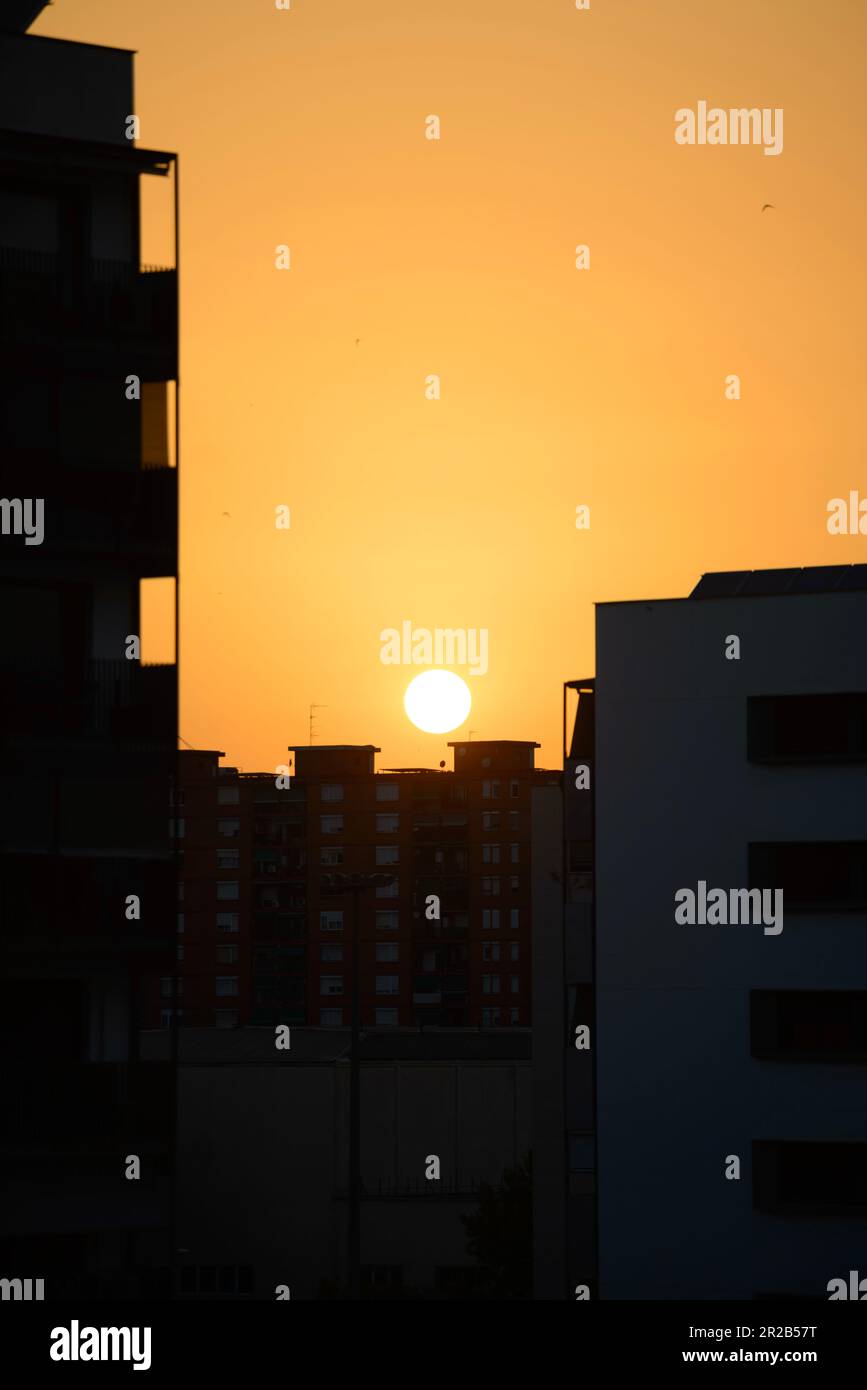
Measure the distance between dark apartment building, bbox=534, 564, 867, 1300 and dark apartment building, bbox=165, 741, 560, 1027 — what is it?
110 metres

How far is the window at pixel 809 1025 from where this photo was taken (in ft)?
93.2

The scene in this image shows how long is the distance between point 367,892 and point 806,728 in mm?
119880

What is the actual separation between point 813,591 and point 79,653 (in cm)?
1406

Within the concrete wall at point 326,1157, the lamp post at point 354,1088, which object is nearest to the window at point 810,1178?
the lamp post at point 354,1088

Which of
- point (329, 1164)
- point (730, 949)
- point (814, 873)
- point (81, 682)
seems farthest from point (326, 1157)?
point (81, 682)

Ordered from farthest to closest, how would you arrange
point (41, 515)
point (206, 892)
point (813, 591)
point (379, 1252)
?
point (206, 892) < point (379, 1252) < point (813, 591) < point (41, 515)

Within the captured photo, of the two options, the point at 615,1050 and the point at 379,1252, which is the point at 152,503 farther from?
the point at 379,1252

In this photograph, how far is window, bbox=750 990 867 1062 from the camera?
28.4m

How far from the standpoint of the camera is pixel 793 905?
29.1 meters

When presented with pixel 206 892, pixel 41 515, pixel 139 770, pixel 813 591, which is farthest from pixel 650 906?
pixel 206 892

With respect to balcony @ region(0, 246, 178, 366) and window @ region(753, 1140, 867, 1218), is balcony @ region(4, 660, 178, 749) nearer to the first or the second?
balcony @ region(0, 246, 178, 366)

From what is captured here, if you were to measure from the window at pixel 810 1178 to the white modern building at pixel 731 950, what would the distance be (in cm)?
4

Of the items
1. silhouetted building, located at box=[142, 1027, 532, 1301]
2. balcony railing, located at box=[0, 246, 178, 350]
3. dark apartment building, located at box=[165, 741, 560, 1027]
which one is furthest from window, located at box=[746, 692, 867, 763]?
dark apartment building, located at box=[165, 741, 560, 1027]

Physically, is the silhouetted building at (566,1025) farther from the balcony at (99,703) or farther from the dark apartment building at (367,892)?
the dark apartment building at (367,892)
